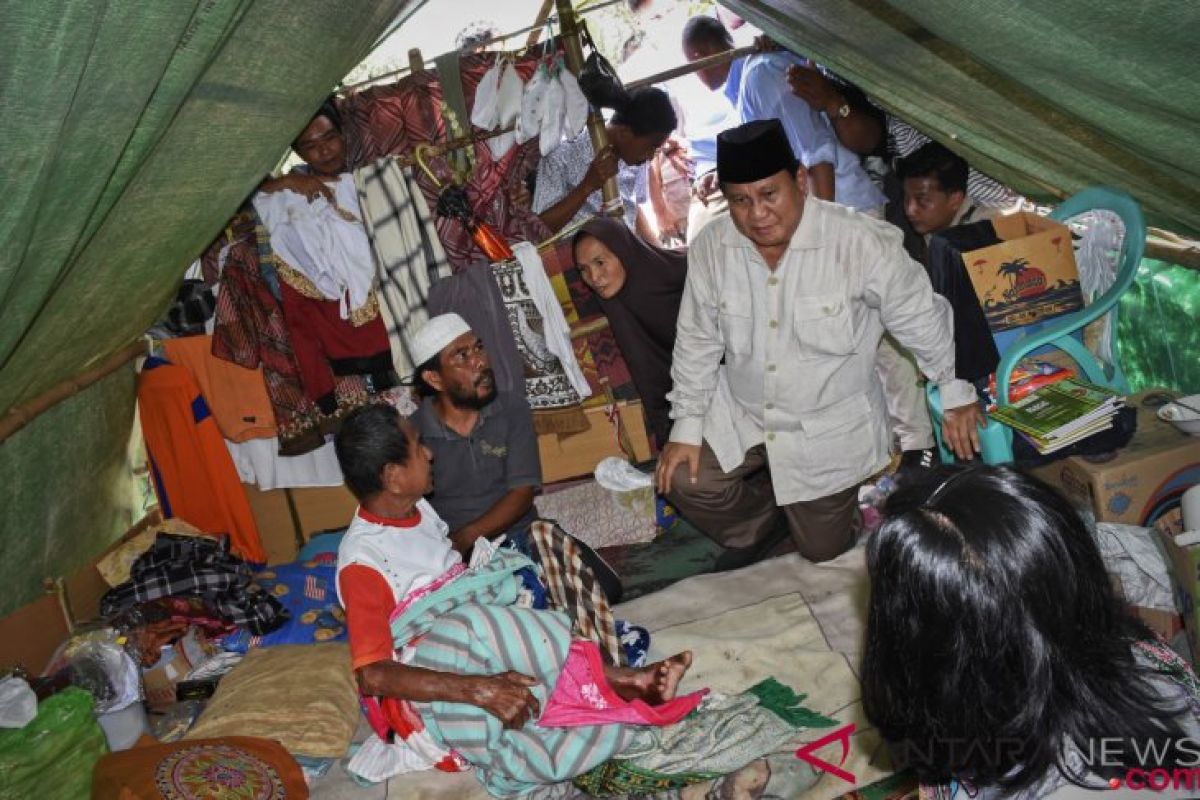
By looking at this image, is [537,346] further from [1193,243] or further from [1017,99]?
[1193,243]

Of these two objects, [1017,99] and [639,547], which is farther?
[639,547]

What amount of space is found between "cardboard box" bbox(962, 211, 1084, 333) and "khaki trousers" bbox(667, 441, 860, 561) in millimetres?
821

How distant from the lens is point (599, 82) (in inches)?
171

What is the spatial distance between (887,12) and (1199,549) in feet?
5.66

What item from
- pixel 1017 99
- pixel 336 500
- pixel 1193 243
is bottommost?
pixel 336 500

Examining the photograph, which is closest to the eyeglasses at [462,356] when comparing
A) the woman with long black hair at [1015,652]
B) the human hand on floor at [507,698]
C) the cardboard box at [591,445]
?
the cardboard box at [591,445]

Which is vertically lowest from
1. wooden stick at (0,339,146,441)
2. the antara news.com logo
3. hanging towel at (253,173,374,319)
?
the antara news.com logo

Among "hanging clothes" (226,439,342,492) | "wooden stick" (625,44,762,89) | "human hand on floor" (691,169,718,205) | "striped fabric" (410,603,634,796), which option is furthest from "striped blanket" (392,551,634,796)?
"human hand on floor" (691,169,718,205)

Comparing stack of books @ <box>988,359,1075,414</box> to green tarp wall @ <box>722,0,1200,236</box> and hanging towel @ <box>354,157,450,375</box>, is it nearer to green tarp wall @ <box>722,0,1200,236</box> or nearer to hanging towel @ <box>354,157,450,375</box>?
green tarp wall @ <box>722,0,1200,236</box>

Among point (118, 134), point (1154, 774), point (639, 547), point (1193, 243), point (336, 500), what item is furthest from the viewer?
point (336, 500)

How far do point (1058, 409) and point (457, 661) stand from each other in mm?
2007

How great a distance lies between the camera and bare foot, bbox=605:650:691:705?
9.57 ft

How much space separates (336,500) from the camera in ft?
16.0

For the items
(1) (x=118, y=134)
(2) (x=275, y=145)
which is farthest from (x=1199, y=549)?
(2) (x=275, y=145)
